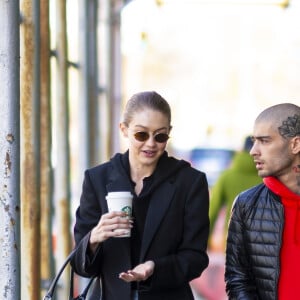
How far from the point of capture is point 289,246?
14.2 ft

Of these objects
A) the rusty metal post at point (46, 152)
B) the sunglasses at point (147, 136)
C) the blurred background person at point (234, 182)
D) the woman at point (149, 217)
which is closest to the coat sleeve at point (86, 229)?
the woman at point (149, 217)

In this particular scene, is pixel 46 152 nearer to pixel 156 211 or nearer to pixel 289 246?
pixel 156 211

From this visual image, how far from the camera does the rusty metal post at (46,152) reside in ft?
20.9

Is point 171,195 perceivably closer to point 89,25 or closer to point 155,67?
point 89,25

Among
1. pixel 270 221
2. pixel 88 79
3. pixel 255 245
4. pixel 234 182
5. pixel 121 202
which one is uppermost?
pixel 88 79

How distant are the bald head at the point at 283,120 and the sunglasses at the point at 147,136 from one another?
0.42 metres

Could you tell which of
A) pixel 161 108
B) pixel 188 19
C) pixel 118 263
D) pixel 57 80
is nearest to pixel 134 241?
pixel 118 263

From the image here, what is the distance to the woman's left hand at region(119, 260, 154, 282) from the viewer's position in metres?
4.04

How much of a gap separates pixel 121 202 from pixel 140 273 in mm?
290

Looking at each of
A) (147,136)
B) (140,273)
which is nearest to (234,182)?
(147,136)

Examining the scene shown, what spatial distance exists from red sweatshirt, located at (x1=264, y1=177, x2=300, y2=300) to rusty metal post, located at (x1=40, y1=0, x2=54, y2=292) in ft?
7.59

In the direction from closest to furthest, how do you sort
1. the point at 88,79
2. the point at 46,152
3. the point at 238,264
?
the point at 238,264 → the point at 46,152 → the point at 88,79

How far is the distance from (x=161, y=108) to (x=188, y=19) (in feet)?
128

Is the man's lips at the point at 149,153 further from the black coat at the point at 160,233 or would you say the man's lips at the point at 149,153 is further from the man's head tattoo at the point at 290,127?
the man's head tattoo at the point at 290,127
